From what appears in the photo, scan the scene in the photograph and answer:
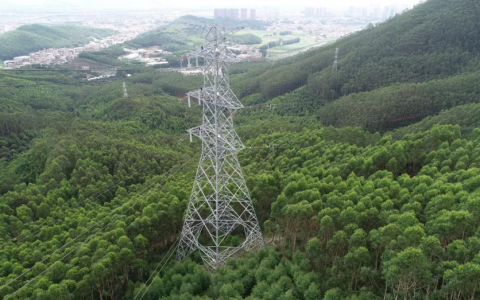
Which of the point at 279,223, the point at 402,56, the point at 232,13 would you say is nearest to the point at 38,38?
the point at 232,13

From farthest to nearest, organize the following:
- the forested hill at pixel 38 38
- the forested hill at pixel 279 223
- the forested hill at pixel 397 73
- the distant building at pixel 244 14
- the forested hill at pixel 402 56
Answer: the distant building at pixel 244 14, the forested hill at pixel 38 38, the forested hill at pixel 402 56, the forested hill at pixel 397 73, the forested hill at pixel 279 223

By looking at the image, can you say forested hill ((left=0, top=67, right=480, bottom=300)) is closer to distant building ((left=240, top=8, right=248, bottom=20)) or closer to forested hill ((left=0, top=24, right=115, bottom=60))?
forested hill ((left=0, top=24, right=115, bottom=60))

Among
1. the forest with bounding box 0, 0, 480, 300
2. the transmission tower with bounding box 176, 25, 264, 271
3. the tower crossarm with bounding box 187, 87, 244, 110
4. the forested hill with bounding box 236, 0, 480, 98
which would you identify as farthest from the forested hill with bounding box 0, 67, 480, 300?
the forested hill with bounding box 236, 0, 480, 98

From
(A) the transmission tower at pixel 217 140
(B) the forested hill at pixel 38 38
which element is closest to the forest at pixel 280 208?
(A) the transmission tower at pixel 217 140

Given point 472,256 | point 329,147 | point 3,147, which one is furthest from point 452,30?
point 3,147

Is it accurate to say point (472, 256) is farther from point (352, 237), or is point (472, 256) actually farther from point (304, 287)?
point (304, 287)

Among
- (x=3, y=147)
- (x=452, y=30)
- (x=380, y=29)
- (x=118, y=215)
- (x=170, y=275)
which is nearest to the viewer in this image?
(x=170, y=275)

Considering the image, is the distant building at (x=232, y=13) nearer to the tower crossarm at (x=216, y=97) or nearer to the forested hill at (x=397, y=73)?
the forested hill at (x=397, y=73)

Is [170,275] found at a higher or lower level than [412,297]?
lower
